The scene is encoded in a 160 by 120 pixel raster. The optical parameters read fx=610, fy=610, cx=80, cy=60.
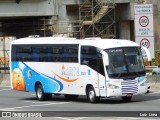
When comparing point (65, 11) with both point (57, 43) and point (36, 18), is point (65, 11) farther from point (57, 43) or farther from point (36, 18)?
point (57, 43)

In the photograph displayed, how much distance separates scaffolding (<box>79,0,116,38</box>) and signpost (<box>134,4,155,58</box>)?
53.6 feet

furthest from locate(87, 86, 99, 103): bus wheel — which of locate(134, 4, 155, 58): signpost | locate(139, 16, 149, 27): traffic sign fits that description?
locate(139, 16, 149, 27): traffic sign

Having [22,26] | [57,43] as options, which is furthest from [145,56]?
[22,26]

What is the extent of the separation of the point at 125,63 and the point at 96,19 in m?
27.3

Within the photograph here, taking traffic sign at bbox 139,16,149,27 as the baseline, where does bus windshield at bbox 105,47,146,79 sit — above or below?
below

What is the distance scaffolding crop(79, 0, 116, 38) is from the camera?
5384 centimetres

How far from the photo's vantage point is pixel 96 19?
2130 inches

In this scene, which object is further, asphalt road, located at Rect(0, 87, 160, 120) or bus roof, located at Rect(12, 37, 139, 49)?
bus roof, located at Rect(12, 37, 139, 49)

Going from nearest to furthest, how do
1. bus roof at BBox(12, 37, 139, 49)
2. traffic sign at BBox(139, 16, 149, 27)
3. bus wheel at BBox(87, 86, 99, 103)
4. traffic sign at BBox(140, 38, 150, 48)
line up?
bus roof at BBox(12, 37, 139, 49) → bus wheel at BBox(87, 86, 99, 103) → traffic sign at BBox(139, 16, 149, 27) → traffic sign at BBox(140, 38, 150, 48)

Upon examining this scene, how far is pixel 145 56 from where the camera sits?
29547mm

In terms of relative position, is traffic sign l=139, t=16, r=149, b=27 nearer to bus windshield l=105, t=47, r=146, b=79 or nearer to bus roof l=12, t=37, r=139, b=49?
bus roof l=12, t=37, r=139, b=49

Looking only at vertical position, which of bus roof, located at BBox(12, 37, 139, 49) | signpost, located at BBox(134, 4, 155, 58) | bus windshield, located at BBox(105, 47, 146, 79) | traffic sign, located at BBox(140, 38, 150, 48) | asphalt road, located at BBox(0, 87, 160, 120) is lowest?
asphalt road, located at BBox(0, 87, 160, 120)

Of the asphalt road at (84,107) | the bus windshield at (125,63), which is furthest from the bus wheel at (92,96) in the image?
the bus windshield at (125,63)

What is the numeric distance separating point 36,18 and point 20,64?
85.2 feet
